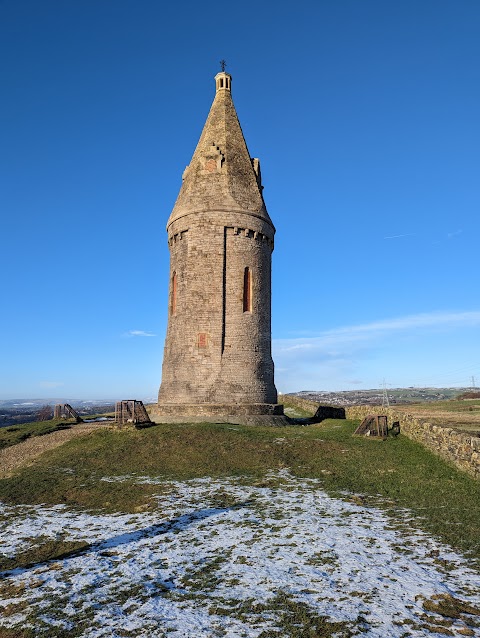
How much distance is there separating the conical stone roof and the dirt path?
12.4 metres

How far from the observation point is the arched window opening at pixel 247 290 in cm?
2355

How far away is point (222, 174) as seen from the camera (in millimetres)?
24172

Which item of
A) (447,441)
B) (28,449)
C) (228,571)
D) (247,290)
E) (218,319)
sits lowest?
(228,571)

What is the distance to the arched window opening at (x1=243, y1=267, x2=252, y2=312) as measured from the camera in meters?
23.5

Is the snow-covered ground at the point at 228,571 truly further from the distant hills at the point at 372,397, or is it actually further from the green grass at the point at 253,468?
the distant hills at the point at 372,397

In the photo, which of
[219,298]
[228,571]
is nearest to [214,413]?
[219,298]

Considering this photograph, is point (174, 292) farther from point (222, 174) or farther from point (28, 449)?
point (28, 449)

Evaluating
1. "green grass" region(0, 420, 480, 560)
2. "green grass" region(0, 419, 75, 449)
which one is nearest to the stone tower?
"green grass" region(0, 420, 480, 560)

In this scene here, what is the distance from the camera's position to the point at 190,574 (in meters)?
6.22

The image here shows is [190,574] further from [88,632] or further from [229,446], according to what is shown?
[229,446]

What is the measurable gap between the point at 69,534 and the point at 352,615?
514 cm

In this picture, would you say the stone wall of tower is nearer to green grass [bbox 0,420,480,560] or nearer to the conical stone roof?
the conical stone roof

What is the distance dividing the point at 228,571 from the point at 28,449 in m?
14.4

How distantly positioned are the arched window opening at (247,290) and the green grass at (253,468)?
7.06m
